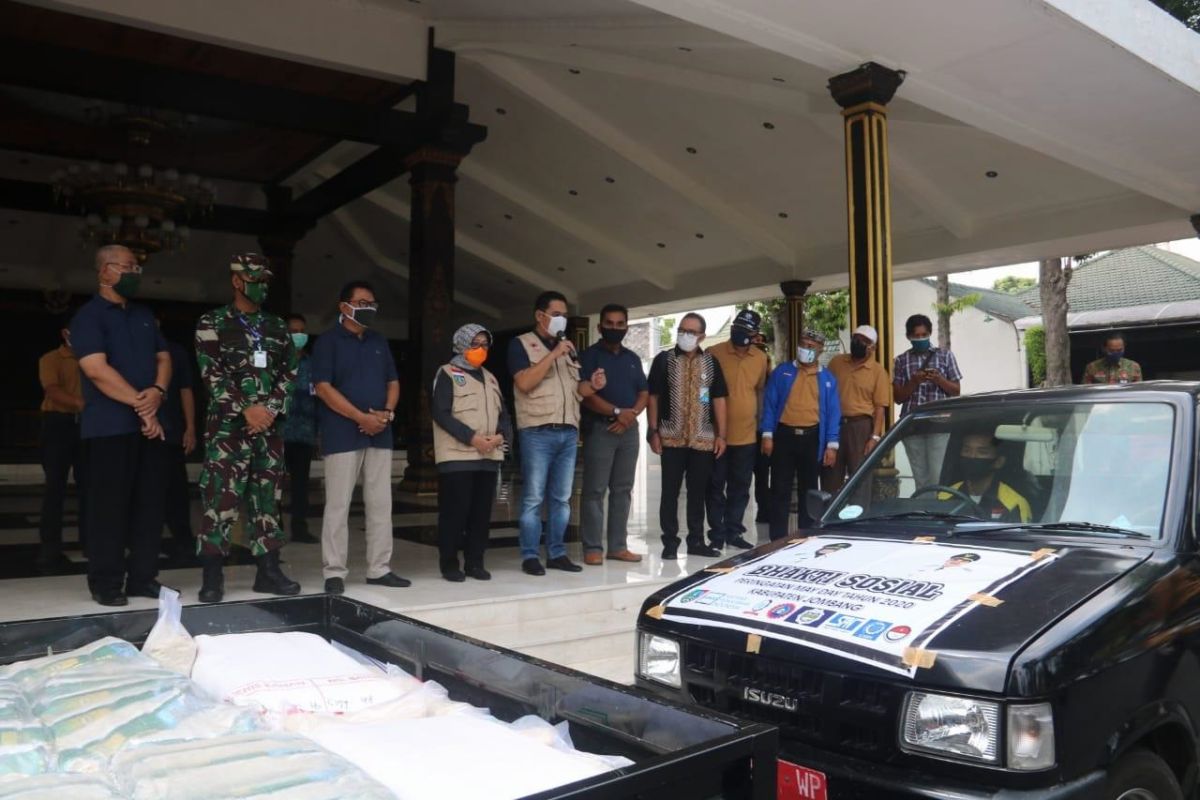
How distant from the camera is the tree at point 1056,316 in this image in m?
19.1

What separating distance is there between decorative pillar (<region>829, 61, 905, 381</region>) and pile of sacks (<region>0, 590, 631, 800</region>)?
6088mm

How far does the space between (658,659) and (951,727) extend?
0.98m

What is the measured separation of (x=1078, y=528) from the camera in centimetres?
298

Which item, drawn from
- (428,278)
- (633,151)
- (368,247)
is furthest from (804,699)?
(368,247)

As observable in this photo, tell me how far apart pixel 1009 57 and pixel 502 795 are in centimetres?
718

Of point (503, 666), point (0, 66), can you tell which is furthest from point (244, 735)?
point (0, 66)

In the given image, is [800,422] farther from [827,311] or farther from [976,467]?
[827,311]

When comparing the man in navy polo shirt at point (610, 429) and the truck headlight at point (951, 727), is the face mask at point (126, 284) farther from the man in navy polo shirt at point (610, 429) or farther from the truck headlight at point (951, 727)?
the truck headlight at point (951, 727)

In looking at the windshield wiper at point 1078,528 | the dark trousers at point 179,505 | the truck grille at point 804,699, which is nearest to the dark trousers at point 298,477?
the dark trousers at point 179,505

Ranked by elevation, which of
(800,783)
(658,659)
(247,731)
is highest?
(247,731)

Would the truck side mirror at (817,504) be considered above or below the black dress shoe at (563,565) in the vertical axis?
above

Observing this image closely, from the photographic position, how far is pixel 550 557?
21.2 feet

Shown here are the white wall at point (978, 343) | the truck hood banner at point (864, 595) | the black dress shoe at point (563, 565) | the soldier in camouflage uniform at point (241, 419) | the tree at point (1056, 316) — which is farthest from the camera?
the white wall at point (978, 343)

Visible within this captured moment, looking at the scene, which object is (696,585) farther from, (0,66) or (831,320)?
(831,320)
